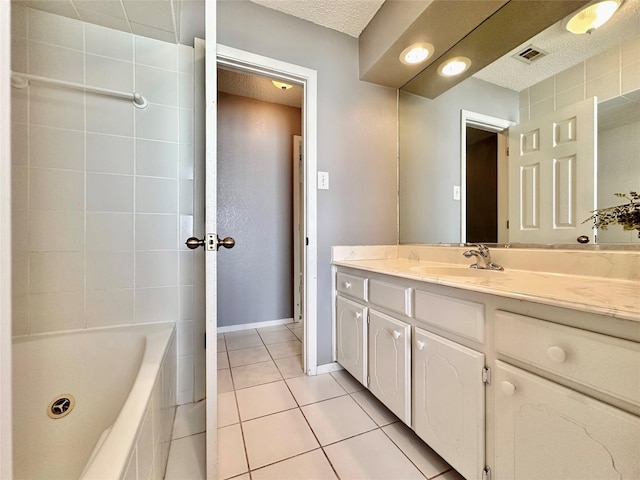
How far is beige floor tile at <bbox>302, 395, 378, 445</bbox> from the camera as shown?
3.85ft

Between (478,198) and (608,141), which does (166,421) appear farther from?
(608,141)

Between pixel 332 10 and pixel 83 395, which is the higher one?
pixel 332 10

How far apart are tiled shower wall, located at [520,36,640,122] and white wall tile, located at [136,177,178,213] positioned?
1.88 m

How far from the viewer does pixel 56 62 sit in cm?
119

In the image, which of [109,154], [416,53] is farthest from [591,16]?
[109,154]

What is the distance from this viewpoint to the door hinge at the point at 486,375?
77 centimetres

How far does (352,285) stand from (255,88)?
78.4 inches

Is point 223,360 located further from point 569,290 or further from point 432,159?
point 432,159

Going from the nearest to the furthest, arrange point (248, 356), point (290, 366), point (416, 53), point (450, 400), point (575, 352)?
point (575, 352) → point (450, 400) → point (416, 53) → point (290, 366) → point (248, 356)

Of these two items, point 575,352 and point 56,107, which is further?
point 56,107

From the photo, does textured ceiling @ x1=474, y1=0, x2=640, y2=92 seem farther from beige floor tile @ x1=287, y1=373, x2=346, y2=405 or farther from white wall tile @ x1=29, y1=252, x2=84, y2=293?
white wall tile @ x1=29, y1=252, x2=84, y2=293

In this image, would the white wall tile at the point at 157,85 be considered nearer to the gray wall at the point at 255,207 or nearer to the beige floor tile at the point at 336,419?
the gray wall at the point at 255,207

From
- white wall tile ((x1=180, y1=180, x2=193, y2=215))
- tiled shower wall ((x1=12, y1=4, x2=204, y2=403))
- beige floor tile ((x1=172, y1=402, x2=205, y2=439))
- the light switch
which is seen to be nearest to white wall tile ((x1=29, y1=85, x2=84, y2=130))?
tiled shower wall ((x1=12, y1=4, x2=204, y2=403))

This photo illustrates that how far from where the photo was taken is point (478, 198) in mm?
1521
